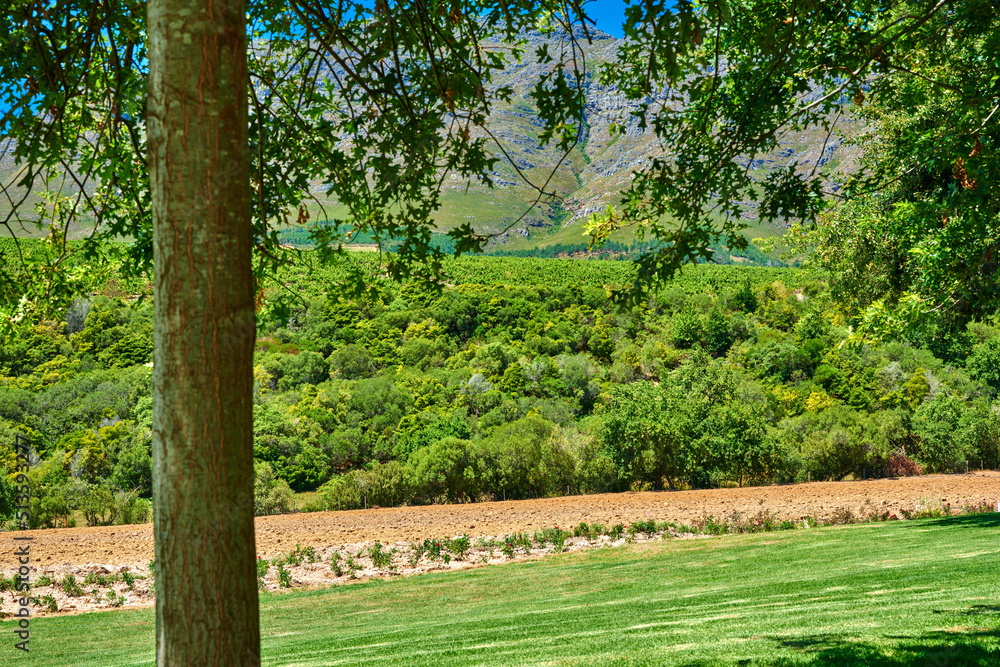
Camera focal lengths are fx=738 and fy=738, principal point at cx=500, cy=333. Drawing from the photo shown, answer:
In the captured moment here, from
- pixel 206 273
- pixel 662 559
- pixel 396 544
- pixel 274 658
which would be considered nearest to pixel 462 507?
pixel 396 544

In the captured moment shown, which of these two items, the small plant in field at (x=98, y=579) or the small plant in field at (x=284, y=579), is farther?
the small plant in field at (x=284, y=579)

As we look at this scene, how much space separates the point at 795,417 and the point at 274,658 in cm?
2458

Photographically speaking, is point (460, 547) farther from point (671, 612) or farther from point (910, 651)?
point (910, 651)

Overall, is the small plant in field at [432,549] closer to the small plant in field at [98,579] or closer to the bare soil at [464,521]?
the bare soil at [464,521]

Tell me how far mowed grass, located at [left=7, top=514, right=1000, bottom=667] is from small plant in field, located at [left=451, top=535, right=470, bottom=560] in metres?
1.38

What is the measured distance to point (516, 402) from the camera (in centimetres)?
2953

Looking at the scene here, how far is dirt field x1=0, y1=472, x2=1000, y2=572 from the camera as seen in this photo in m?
16.4

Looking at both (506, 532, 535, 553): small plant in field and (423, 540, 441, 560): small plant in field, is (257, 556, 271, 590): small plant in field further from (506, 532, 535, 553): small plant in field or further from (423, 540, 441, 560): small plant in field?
(506, 532, 535, 553): small plant in field

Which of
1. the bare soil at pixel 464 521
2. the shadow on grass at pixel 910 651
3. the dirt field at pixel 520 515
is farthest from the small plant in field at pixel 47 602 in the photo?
the shadow on grass at pixel 910 651

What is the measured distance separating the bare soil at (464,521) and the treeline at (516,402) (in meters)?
1.77

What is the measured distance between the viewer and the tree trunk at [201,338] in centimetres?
210

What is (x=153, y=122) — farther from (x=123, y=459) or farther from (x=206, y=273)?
(x=123, y=459)

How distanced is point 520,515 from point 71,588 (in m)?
10.2

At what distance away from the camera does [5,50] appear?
4207mm
